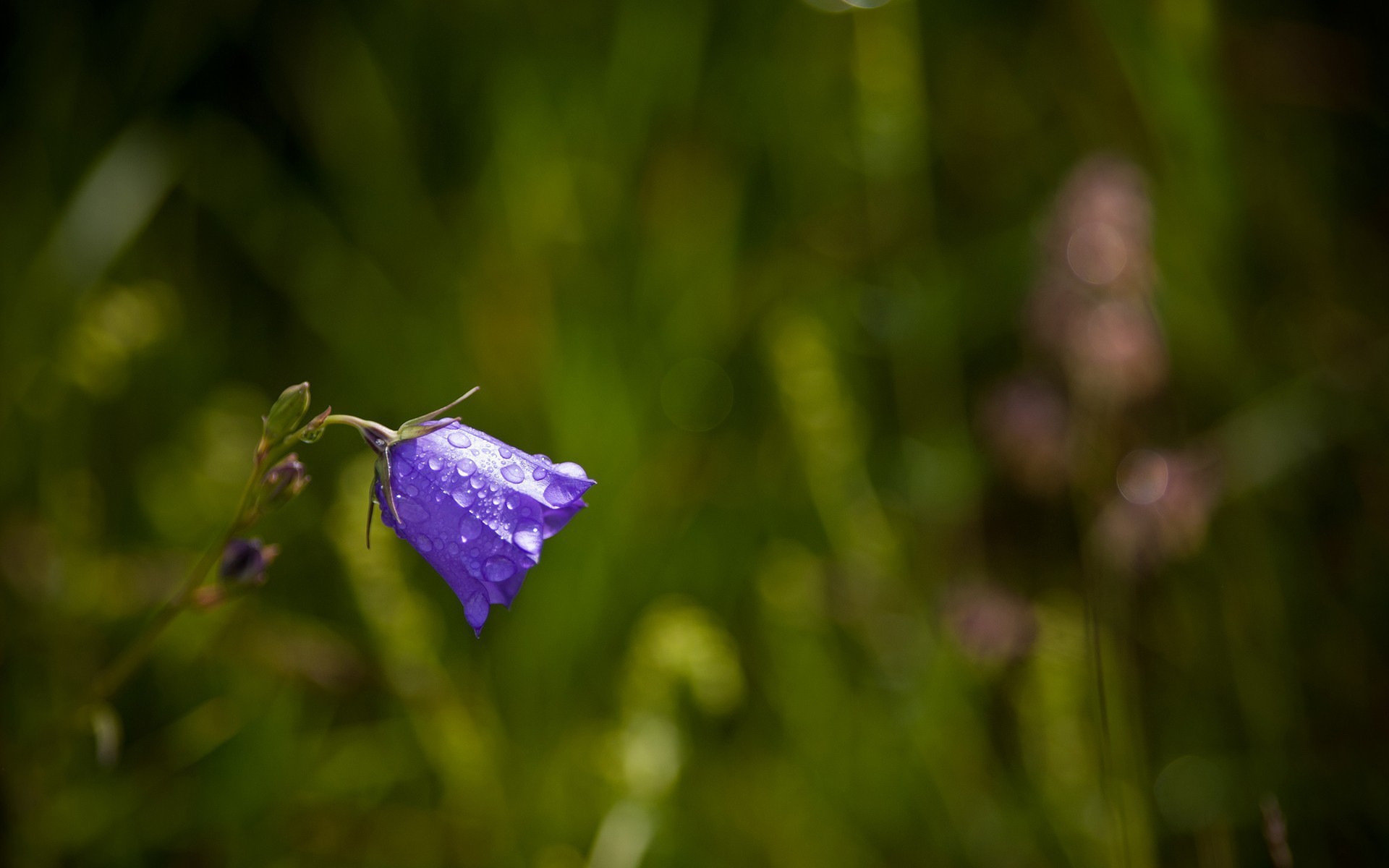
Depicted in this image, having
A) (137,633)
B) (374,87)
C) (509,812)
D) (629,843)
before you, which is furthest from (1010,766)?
(374,87)

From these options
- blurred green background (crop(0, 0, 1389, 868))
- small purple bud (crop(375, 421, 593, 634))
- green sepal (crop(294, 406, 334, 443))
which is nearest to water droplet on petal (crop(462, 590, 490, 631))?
small purple bud (crop(375, 421, 593, 634))

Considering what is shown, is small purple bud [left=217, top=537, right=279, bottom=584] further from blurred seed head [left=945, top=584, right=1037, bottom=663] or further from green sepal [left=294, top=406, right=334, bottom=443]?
blurred seed head [left=945, top=584, right=1037, bottom=663]

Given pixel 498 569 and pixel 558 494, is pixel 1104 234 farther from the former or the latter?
pixel 498 569

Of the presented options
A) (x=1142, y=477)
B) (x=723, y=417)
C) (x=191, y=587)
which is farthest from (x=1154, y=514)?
(x=191, y=587)

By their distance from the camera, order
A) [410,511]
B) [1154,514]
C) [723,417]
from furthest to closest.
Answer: [723,417], [1154,514], [410,511]

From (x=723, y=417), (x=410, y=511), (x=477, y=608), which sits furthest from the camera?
(x=723, y=417)

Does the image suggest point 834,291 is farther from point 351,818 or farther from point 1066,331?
point 351,818

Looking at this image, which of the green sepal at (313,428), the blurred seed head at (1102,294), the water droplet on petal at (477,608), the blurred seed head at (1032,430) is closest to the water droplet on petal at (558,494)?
the water droplet on petal at (477,608)
